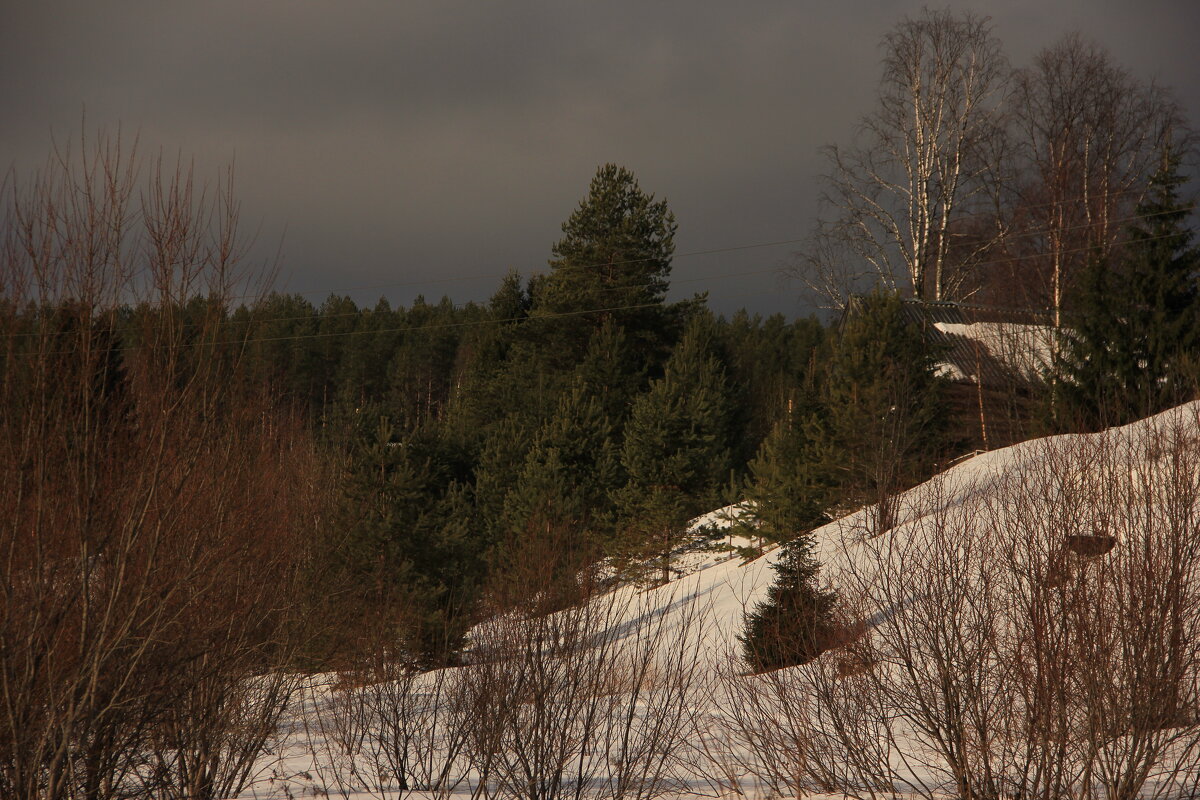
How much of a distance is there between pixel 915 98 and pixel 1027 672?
88.8 ft

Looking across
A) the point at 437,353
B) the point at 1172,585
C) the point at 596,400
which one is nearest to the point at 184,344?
the point at 1172,585

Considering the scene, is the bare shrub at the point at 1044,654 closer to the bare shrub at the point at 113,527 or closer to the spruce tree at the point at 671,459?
the bare shrub at the point at 113,527

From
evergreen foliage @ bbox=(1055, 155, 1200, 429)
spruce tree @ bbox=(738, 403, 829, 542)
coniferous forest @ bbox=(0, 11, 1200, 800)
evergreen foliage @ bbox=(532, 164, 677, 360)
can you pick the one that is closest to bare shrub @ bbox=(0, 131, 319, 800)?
coniferous forest @ bbox=(0, 11, 1200, 800)

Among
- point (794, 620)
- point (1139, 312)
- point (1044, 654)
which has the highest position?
point (1139, 312)

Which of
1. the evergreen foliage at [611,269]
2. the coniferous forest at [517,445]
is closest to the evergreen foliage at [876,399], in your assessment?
the coniferous forest at [517,445]

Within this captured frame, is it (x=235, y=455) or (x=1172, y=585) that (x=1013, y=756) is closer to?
Result: (x=1172, y=585)

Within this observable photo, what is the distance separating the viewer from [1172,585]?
5820mm

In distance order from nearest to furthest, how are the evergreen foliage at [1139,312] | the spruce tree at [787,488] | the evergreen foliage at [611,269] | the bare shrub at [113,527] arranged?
the bare shrub at [113,527] → the evergreen foliage at [1139,312] → the spruce tree at [787,488] → the evergreen foliage at [611,269]

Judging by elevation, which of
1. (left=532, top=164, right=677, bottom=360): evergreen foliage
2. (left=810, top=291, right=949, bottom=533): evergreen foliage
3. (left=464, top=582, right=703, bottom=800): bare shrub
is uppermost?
(left=532, top=164, right=677, bottom=360): evergreen foliage

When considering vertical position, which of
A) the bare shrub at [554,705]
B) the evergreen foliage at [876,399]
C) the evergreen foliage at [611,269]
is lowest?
the bare shrub at [554,705]

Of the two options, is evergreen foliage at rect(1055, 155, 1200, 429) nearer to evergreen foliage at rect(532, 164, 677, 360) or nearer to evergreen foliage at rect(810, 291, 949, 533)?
evergreen foliage at rect(810, 291, 949, 533)

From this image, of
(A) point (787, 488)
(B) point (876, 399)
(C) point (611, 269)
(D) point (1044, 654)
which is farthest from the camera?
(C) point (611, 269)

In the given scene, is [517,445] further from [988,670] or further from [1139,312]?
[988,670]

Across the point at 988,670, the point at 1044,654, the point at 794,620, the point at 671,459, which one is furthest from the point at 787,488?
the point at 1044,654
